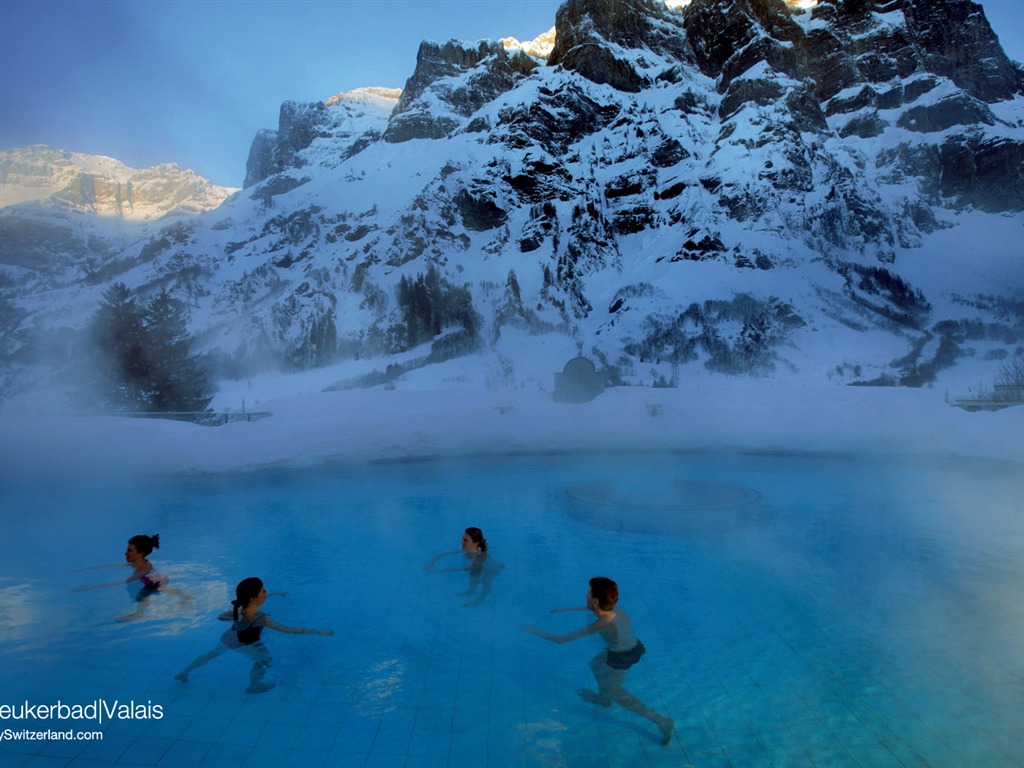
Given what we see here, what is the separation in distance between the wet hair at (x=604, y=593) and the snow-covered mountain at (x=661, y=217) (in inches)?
959

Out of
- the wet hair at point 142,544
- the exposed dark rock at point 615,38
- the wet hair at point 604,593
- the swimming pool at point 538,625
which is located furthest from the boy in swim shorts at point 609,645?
the exposed dark rock at point 615,38

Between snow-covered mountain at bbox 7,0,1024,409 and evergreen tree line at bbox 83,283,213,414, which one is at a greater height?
snow-covered mountain at bbox 7,0,1024,409

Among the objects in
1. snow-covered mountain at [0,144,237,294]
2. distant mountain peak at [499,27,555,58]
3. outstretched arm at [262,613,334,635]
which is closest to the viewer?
outstretched arm at [262,613,334,635]

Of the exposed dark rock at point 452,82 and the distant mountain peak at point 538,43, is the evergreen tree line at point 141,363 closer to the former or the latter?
the exposed dark rock at point 452,82

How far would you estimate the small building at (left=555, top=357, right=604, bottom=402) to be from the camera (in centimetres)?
1612

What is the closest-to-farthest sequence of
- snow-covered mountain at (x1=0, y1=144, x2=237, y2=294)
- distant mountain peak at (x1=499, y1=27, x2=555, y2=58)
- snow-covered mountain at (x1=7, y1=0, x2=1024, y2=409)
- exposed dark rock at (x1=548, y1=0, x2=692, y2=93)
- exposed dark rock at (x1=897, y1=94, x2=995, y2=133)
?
1. snow-covered mountain at (x1=7, y1=0, x2=1024, y2=409)
2. snow-covered mountain at (x1=0, y1=144, x2=237, y2=294)
3. exposed dark rock at (x1=897, y1=94, x2=995, y2=133)
4. exposed dark rock at (x1=548, y1=0, x2=692, y2=93)
5. distant mountain peak at (x1=499, y1=27, x2=555, y2=58)

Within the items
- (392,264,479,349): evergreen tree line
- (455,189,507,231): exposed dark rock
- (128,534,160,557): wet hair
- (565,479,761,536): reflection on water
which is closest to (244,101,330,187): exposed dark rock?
(455,189,507,231): exposed dark rock

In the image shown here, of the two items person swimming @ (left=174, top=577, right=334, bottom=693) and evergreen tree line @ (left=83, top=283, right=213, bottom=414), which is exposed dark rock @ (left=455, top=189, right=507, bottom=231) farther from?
person swimming @ (left=174, top=577, right=334, bottom=693)

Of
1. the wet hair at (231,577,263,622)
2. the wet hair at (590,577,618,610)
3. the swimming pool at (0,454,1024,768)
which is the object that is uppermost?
the wet hair at (231,577,263,622)

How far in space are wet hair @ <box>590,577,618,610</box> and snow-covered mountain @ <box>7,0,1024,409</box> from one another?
2436 cm

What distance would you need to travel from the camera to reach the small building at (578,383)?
1612 centimetres

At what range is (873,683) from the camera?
134 inches

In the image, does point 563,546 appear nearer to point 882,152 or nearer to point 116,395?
point 116,395

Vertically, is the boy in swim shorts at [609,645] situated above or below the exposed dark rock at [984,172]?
below
